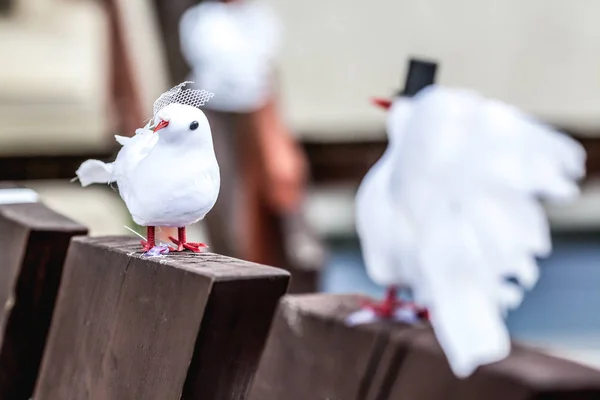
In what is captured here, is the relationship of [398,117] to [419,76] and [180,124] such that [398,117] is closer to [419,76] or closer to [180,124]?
[419,76]

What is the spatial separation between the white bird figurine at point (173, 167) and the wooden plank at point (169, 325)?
0.03m

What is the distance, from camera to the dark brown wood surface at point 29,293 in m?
0.75

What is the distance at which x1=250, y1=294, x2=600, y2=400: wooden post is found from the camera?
445 millimetres

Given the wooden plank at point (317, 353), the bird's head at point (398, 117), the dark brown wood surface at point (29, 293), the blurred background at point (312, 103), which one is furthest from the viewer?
the blurred background at point (312, 103)

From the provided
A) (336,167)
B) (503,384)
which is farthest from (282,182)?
(503,384)

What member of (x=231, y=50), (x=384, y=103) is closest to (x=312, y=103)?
(x=231, y=50)

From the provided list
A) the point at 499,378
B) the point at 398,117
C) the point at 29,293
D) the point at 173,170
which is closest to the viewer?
the point at 499,378

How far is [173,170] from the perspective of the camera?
56 centimetres

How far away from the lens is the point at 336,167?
279cm

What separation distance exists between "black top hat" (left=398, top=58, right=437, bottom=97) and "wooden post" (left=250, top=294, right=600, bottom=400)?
0.51 feet

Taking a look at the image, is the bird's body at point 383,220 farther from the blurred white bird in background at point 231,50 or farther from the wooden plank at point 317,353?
the blurred white bird in background at point 231,50

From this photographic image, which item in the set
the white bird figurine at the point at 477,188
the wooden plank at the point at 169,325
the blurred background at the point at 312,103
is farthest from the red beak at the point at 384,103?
the blurred background at the point at 312,103

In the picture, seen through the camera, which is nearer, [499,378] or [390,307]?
[499,378]

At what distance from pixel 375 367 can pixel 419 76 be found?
25 centimetres
